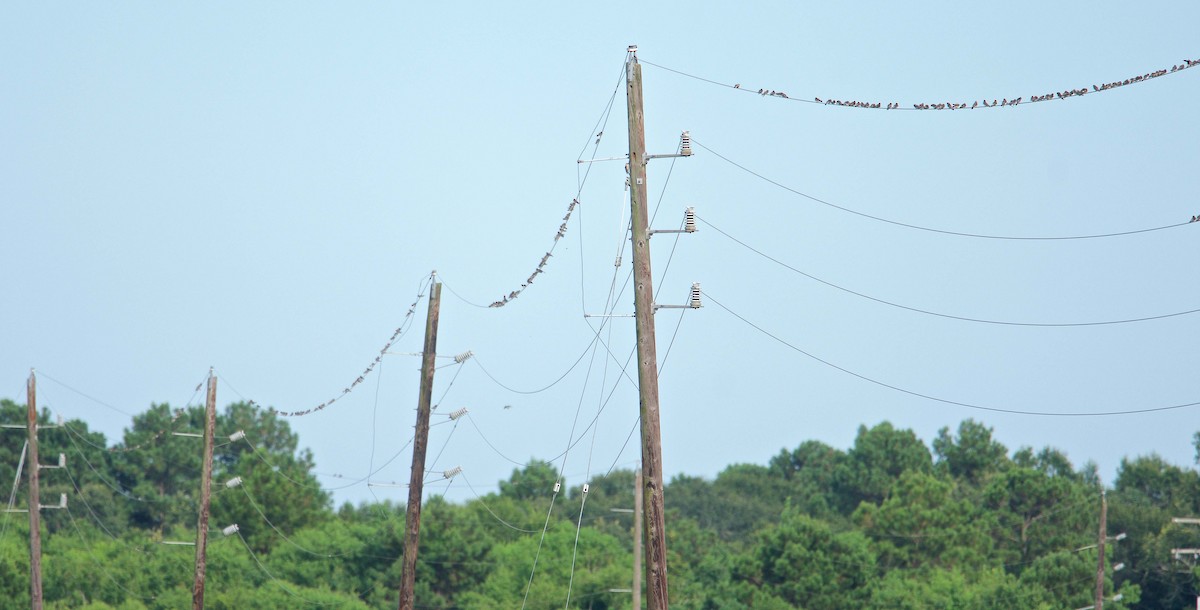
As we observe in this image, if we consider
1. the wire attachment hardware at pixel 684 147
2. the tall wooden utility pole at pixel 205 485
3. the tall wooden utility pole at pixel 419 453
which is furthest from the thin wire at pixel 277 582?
the wire attachment hardware at pixel 684 147

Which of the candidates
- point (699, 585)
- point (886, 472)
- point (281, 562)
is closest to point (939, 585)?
point (699, 585)

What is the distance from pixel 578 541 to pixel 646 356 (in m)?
60.0

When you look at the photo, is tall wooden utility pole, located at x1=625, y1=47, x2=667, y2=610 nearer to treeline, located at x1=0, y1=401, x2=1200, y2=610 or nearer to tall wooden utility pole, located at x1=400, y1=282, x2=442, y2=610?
tall wooden utility pole, located at x1=400, y1=282, x2=442, y2=610

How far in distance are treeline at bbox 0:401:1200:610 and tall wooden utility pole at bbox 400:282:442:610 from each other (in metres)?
20.9

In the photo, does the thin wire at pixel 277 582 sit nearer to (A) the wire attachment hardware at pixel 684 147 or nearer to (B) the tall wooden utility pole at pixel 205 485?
(B) the tall wooden utility pole at pixel 205 485

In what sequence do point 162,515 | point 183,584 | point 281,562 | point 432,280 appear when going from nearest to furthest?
point 432,280
point 183,584
point 281,562
point 162,515

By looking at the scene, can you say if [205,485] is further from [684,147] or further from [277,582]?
[277,582]

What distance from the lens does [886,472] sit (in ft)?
377

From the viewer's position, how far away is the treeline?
7069cm

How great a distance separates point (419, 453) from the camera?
95.9 ft

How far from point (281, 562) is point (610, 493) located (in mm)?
46746

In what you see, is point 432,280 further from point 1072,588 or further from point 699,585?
point 1072,588

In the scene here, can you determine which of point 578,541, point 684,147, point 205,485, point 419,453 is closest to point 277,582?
point 578,541

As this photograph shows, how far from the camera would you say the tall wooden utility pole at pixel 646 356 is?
1911cm
